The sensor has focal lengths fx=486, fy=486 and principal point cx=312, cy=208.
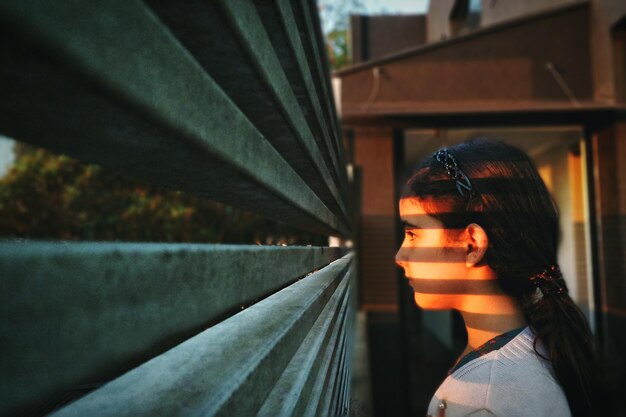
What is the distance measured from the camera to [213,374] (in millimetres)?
490

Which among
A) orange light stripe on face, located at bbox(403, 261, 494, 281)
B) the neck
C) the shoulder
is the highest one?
orange light stripe on face, located at bbox(403, 261, 494, 281)

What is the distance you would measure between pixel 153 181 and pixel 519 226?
1.30m

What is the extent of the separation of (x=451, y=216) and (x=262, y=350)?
1.10 meters

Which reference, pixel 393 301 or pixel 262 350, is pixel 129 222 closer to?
pixel 393 301

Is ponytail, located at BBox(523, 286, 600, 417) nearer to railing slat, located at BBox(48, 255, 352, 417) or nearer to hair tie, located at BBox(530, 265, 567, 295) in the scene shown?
hair tie, located at BBox(530, 265, 567, 295)

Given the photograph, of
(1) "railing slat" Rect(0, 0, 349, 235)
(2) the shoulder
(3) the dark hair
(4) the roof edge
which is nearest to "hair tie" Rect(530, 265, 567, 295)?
(3) the dark hair

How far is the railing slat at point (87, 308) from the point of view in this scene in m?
0.28

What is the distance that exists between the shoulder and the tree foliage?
10.2 meters

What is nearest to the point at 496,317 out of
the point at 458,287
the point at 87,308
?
the point at 458,287

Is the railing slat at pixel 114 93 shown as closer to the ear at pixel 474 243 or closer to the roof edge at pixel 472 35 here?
the ear at pixel 474 243

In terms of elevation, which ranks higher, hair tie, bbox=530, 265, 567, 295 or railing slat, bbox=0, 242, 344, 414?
railing slat, bbox=0, 242, 344, 414

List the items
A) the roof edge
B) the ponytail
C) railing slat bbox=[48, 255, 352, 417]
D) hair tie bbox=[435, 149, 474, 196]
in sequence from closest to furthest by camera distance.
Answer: railing slat bbox=[48, 255, 352, 417] → the ponytail → hair tie bbox=[435, 149, 474, 196] → the roof edge

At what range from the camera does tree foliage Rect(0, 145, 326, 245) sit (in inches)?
485

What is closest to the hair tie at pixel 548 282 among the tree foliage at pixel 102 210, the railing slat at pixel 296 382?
the railing slat at pixel 296 382
